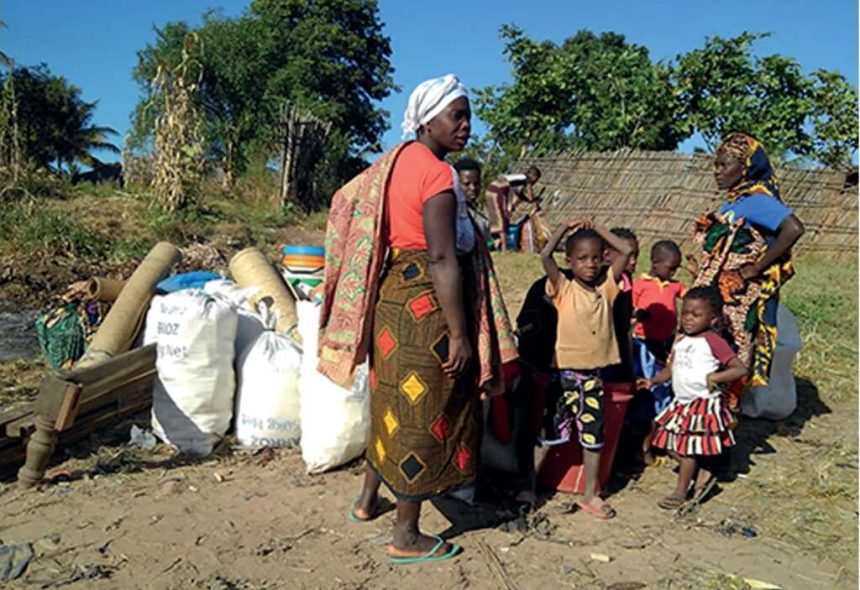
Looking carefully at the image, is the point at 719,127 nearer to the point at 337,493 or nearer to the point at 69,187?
the point at 69,187

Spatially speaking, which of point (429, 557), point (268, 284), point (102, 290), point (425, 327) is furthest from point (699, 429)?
point (102, 290)

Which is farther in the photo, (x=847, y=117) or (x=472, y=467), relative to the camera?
(x=847, y=117)

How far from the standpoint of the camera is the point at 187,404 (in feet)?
11.8

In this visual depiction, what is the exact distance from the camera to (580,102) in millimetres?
19094

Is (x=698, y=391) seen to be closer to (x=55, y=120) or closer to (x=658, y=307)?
(x=658, y=307)

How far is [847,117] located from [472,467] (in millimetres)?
18500

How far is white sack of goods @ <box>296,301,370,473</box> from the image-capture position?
3412mm

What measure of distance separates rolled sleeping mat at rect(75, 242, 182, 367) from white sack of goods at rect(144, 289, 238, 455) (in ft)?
1.12

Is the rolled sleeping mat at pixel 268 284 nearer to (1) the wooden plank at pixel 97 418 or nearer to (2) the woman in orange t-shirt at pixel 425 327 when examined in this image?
(1) the wooden plank at pixel 97 418

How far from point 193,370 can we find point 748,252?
2806 mm

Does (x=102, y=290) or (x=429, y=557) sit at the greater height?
(x=102, y=290)

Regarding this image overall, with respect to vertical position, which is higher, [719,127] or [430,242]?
[719,127]

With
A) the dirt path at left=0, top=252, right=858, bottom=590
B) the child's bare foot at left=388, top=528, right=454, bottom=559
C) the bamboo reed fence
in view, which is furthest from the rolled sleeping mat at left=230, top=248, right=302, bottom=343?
the bamboo reed fence

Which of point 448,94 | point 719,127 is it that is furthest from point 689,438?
point 719,127
